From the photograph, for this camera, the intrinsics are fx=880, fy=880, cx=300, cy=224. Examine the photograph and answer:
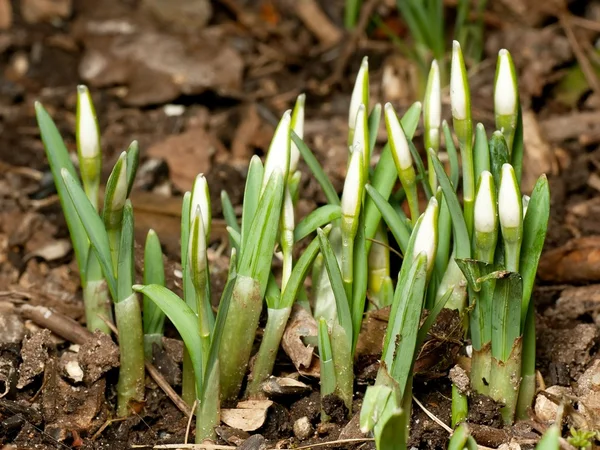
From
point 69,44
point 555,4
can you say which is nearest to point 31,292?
point 69,44

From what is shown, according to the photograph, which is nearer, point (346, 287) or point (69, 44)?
point (346, 287)

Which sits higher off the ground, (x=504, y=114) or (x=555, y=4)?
(x=504, y=114)

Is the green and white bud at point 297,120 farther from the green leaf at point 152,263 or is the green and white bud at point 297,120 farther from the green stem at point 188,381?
the green stem at point 188,381

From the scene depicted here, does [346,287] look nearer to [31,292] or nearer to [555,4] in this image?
[31,292]

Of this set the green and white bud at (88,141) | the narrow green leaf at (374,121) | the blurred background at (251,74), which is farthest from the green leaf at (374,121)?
the blurred background at (251,74)

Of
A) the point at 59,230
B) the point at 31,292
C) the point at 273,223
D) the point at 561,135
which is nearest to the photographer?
the point at 273,223
